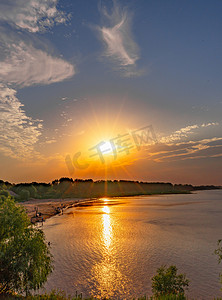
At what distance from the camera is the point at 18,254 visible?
69.1 ft

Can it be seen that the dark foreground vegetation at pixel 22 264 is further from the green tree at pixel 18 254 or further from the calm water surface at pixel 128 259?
the calm water surface at pixel 128 259

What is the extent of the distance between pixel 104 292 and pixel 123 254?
16.2 m

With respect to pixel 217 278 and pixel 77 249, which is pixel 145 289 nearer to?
pixel 217 278

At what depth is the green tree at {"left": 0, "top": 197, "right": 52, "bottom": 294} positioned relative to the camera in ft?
67.5

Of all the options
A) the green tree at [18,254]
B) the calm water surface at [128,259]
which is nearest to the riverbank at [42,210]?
the calm water surface at [128,259]

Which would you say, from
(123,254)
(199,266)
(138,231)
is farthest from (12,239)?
(138,231)

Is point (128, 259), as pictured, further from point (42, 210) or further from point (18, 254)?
point (42, 210)

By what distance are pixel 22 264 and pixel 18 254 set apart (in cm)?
109

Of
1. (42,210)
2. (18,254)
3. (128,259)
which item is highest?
(42,210)

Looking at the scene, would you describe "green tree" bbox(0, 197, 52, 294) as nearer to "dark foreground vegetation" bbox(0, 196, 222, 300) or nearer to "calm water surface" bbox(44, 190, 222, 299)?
"dark foreground vegetation" bbox(0, 196, 222, 300)

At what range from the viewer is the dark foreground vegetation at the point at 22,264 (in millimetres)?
20562

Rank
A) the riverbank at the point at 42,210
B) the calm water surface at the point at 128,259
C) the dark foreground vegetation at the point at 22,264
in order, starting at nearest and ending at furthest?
the dark foreground vegetation at the point at 22,264 < the calm water surface at the point at 128,259 < the riverbank at the point at 42,210

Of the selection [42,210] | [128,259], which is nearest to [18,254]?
[128,259]

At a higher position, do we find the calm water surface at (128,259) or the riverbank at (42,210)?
the riverbank at (42,210)
